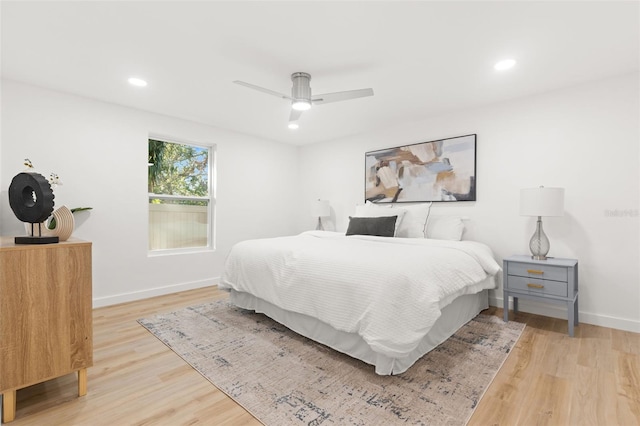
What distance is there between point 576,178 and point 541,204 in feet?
1.80

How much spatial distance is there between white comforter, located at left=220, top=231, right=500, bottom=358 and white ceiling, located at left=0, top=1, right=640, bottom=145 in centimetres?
153

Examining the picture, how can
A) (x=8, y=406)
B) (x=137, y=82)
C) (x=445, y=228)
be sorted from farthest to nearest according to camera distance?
(x=445, y=228)
(x=137, y=82)
(x=8, y=406)

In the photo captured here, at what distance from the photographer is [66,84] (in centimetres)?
299

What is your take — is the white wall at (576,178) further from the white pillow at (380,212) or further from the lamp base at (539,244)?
the white pillow at (380,212)

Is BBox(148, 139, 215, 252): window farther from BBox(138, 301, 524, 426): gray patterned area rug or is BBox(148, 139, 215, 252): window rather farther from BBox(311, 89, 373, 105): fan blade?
BBox(311, 89, 373, 105): fan blade

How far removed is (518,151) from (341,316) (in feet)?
8.71

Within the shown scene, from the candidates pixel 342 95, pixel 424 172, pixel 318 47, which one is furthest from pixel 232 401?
pixel 424 172

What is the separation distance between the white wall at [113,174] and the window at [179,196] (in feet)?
0.65

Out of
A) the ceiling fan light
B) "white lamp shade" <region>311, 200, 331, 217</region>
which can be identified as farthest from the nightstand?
"white lamp shade" <region>311, 200, 331, 217</region>

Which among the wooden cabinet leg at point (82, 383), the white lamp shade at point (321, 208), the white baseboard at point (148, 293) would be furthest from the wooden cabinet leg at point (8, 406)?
the white lamp shade at point (321, 208)

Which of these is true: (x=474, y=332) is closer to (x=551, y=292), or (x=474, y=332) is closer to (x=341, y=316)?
(x=551, y=292)

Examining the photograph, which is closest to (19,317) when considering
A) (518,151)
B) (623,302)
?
(518,151)

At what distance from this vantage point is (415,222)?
3.59m

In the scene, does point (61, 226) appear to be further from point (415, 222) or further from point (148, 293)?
point (415, 222)
